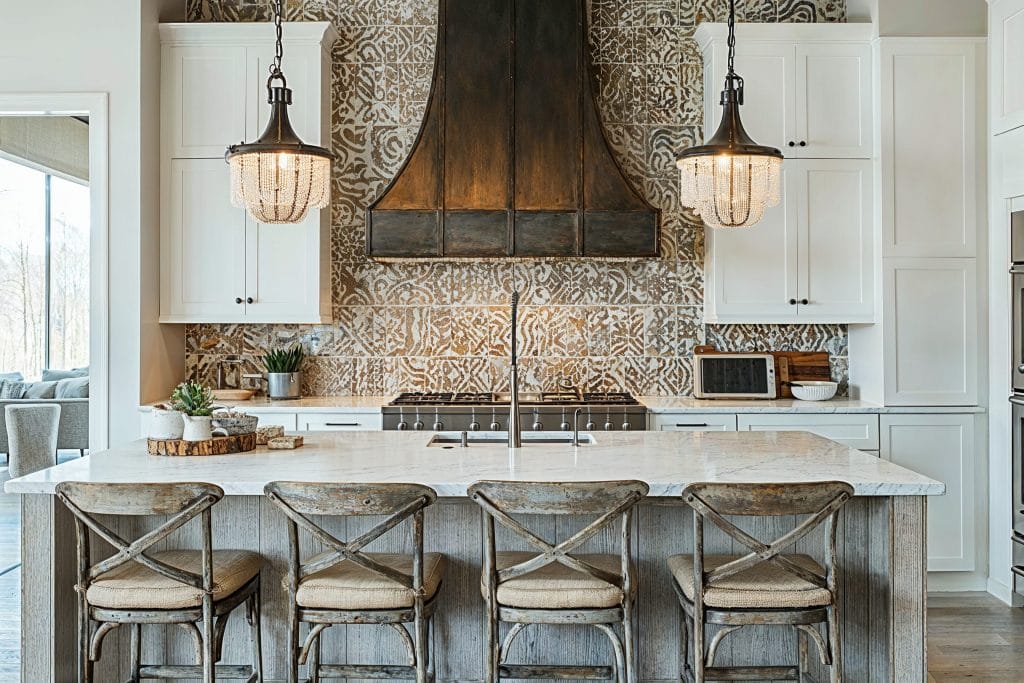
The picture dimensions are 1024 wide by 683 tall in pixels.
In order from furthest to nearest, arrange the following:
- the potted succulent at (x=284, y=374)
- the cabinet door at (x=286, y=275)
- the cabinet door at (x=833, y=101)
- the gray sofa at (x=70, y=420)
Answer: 1. the gray sofa at (x=70, y=420)
2. the potted succulent at (x=284, y=374)
3. the cabinet door at (x=286, y=275)
4. the cabinet door at (x=833, y=101)

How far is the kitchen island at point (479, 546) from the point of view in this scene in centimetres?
252

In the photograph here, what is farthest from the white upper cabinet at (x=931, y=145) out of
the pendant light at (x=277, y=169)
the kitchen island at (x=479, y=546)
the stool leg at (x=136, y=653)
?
the stool leg at (x=136, y=653)

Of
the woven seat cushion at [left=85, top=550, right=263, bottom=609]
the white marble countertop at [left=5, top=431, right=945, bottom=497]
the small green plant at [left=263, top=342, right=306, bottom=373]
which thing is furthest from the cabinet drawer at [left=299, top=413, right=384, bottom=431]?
the woven seat cushion at [left=85, top=550, right=263, bottom=609]

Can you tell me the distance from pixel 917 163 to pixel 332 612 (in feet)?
Answer: 12.3

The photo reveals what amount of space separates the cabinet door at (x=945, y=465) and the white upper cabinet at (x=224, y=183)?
3184 mm

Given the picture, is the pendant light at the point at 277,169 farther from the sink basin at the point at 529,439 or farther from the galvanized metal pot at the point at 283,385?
the galvanized metal pot at the point at 283,385

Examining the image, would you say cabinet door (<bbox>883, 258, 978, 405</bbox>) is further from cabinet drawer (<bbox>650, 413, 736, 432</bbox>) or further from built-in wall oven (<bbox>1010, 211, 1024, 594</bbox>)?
cabinet drawer (<bbox>650, 413, 736, 432</bbox>)

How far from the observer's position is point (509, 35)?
4.59 m

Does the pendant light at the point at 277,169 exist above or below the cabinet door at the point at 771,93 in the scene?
below

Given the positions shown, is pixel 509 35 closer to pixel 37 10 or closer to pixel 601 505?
pixel 37 10

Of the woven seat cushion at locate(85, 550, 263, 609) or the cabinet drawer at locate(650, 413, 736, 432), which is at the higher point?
the cabinet drawer at locate(650, 413, 736, 432)

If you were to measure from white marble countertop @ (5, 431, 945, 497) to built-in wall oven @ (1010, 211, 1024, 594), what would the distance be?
4.52 feet

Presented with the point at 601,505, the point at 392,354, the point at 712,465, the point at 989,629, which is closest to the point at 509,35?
the point at 392,354

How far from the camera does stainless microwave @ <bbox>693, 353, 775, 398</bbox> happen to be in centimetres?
474
